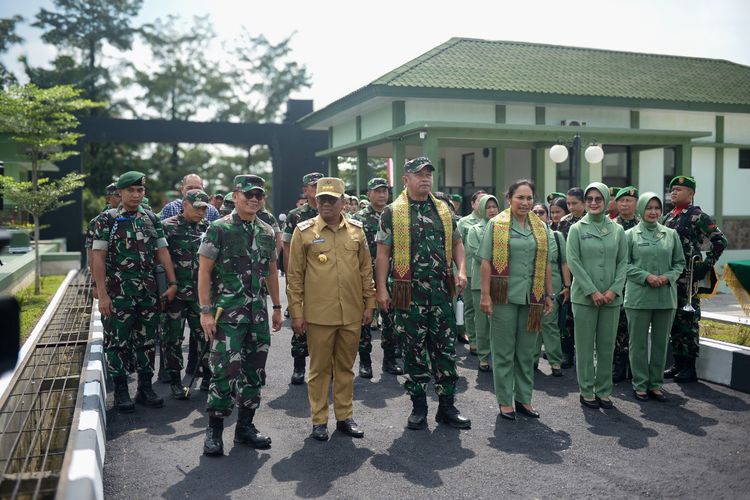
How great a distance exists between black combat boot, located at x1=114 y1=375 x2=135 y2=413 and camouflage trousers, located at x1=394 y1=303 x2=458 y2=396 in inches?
98.7

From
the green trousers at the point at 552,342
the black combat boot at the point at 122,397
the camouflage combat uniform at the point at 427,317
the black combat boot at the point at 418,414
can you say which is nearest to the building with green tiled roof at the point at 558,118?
the green trousers at the point at 552,342

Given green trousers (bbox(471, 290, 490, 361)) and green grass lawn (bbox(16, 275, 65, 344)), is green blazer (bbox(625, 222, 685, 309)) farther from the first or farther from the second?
green grass lawn (bbox(16, 275, 65, 344))

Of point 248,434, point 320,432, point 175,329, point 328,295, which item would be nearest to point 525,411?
point 320,432

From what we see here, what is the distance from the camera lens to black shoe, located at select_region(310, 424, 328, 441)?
4.89 m

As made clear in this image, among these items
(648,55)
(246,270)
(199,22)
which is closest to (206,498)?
(246,270)

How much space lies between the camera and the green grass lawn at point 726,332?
6894mm

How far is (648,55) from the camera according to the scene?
23891 millimetres

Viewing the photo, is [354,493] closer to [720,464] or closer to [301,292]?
[301,292]

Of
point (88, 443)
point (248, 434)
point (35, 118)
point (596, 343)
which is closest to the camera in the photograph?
point (88, 443)

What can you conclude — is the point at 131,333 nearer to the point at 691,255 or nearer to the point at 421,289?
the point at 421,289

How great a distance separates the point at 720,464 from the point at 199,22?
4855 cm

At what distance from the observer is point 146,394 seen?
5832 mm

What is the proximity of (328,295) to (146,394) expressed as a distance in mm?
2269

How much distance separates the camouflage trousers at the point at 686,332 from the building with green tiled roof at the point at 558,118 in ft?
26.2
